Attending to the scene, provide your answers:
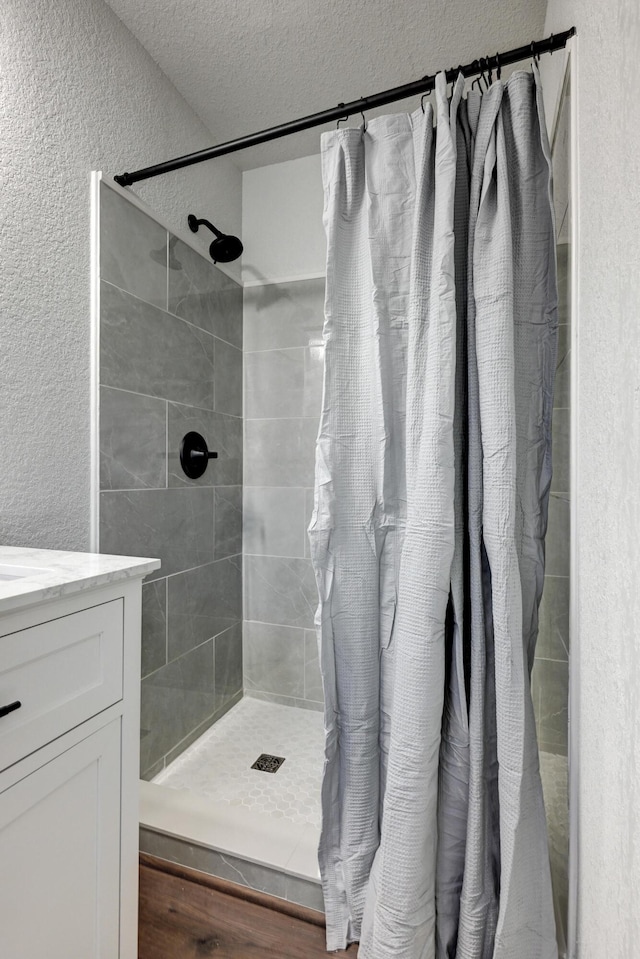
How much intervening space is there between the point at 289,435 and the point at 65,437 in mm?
990

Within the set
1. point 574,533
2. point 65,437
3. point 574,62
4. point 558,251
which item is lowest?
point 574,533

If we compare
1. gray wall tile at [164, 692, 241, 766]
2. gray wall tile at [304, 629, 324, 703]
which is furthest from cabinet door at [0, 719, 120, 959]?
gray wall tile at [304, 629, 324, 703]

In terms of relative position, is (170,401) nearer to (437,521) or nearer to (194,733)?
(437,521)

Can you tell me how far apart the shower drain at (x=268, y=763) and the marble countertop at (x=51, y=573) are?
113cm

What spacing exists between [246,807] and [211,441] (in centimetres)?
127

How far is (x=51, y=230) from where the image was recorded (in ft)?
4.14

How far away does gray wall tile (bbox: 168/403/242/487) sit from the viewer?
5.67 ft

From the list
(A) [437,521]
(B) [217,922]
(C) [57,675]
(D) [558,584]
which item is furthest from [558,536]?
(B) [217,922]

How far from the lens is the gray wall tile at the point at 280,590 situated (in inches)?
82.6

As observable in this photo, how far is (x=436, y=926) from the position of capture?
0.99 metres

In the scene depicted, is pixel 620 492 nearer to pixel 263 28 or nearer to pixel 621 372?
pixel 621 372

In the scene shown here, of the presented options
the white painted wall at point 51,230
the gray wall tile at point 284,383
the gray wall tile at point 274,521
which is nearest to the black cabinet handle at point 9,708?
the white painted wall at point 51,230

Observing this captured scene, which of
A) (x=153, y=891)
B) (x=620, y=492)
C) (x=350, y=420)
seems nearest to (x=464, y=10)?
(x=350, y=420)

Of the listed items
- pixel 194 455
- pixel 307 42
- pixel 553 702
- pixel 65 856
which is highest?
pixel 307 42
